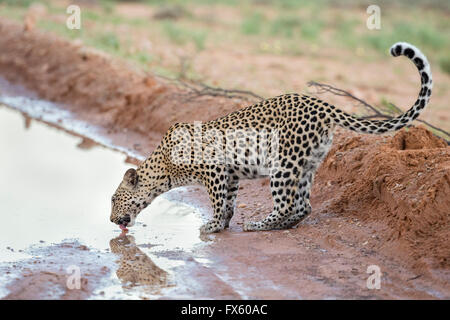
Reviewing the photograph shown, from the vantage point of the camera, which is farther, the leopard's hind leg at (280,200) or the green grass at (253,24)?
the green grass at (253,24)

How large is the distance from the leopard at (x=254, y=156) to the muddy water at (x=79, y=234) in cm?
47

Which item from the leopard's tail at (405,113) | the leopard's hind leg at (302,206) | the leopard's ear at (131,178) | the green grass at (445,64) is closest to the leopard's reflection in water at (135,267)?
the leopard's ear at (131,178)

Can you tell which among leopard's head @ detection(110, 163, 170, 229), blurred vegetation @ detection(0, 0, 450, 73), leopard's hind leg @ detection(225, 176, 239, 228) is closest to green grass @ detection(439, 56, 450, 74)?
blurred vegetation @ detection(0, 0, 450, 73)

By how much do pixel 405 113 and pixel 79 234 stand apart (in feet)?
12.1

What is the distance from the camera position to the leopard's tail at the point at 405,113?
6.86 m

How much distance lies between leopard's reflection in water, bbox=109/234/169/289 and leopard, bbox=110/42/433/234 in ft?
1.62

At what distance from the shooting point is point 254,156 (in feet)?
25.7

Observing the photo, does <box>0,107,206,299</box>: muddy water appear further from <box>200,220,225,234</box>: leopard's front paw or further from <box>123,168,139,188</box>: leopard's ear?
<box>123,168,139,188</box>: leopard's ear

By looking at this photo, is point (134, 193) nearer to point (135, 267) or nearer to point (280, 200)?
point (135, 267)

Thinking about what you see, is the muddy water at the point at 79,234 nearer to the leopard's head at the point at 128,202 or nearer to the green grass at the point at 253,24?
the leopard's head at the point at 128,202

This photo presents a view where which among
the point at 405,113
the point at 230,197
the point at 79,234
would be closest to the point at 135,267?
the point at 79,234
